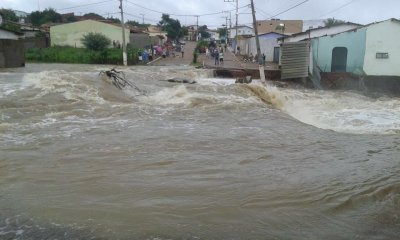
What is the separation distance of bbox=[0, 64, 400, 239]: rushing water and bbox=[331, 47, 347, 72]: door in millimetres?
Answer: 11333

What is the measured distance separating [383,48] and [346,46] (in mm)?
2158

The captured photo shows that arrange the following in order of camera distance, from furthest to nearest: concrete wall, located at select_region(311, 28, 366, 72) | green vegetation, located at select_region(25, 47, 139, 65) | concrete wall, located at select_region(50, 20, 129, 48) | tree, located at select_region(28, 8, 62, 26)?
tree, located at select_region(28, 8, 62, 26) < concrete wall, located at select_region(50, 20, 129, 48) < green vegetation, located at select_region(25, 47, 139, 65) < concrete wall, located at select_region(311, 28, 366, 72)

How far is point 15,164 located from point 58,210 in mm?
2492

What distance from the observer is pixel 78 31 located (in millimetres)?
48000

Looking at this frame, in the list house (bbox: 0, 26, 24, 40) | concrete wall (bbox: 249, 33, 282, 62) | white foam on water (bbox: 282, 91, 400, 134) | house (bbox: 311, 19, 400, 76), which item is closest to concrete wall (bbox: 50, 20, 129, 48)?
house (bbox: 0, 26, 24, 40)

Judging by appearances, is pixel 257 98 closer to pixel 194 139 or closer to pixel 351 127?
pixel 351 127

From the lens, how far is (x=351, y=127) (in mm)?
13422

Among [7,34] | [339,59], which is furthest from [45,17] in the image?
[339,59]

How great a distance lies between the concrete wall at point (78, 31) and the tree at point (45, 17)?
26812 mm

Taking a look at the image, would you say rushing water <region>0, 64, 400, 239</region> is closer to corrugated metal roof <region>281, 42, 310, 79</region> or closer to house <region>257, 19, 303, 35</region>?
corrugated metal roof <region>281, 42, 310, 79</region>

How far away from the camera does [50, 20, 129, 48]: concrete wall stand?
155 feet

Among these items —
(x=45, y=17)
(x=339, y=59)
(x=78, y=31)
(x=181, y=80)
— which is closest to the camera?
(x=181, y=80)

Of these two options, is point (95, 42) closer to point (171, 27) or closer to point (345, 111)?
point (345, 111)

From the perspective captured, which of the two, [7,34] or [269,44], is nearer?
[7,34]
